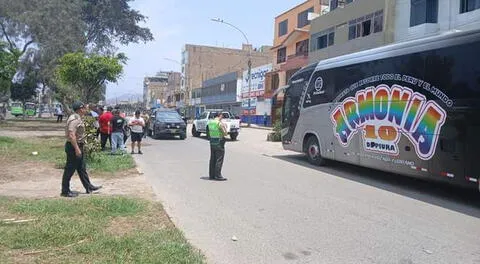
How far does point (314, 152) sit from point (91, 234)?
1042 cm

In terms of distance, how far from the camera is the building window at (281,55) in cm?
5606

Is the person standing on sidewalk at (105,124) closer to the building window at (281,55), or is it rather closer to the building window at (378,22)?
the building window at (378,22)

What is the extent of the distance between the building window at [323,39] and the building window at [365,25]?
118 inches

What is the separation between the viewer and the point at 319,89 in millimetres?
15570

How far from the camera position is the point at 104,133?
735 inches

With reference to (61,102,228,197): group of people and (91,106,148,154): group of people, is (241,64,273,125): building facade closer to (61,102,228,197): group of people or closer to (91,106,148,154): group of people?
(91,106,148,154): group of people

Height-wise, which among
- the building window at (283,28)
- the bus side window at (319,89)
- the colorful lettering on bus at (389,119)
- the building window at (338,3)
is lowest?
the colorful lettering on bus at (389,119)

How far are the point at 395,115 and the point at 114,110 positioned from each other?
10250mm

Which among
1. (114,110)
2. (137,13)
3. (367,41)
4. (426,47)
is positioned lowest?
(114,110)

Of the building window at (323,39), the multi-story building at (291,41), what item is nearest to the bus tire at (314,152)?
the building window at (323,39)

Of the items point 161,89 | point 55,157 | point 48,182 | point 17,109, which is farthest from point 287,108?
point 161,89

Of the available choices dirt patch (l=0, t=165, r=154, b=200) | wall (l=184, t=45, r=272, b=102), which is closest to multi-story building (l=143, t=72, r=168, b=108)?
wall (l=184, t=45, r=272, b=102)

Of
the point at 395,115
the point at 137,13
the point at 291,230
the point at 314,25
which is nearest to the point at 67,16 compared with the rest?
the point at 137,13

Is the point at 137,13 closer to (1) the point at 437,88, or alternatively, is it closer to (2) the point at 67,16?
(2) the point at 67,16
